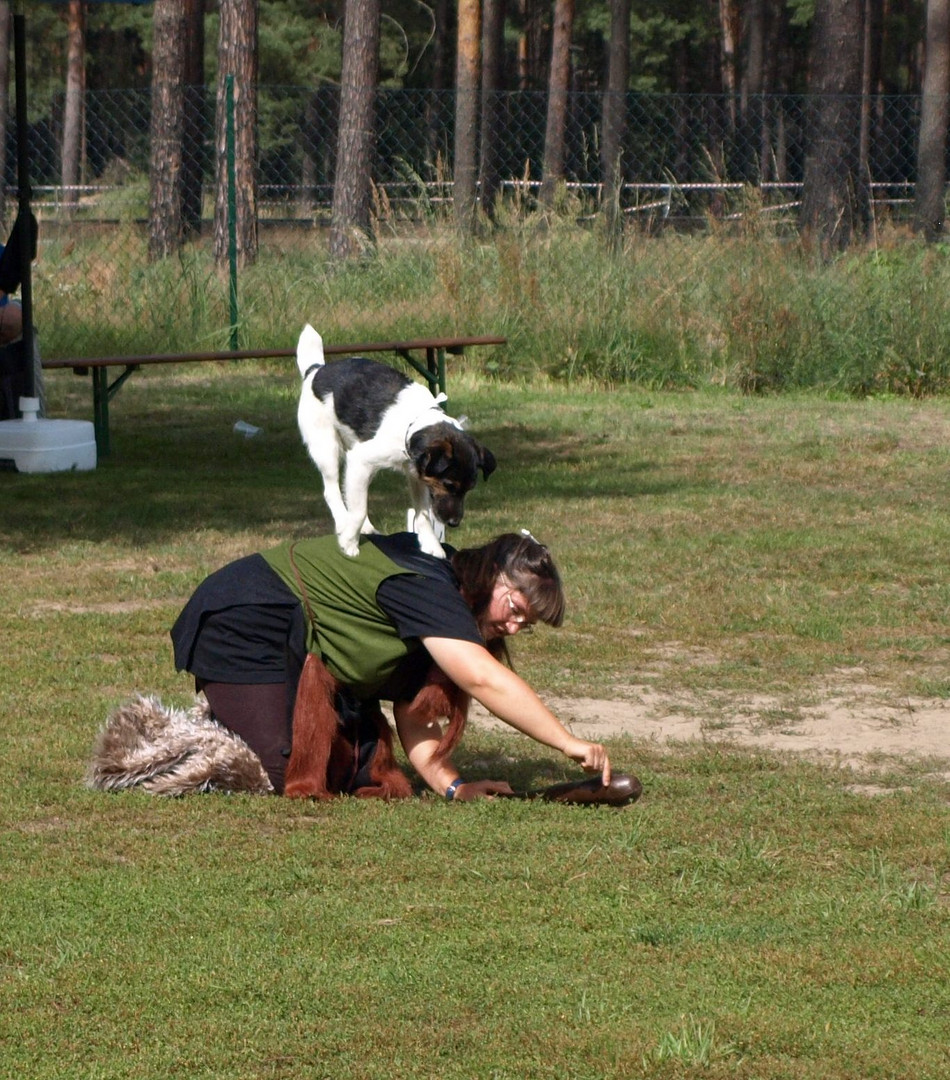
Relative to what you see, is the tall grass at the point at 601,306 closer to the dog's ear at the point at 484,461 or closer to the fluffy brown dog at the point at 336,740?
the dog's ear at the point at 484,461

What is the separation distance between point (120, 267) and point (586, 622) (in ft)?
33.0

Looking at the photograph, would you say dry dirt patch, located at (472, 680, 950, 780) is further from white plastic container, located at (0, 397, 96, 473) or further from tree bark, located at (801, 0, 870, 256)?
tree bark, located at (801, 0, 870, 256)

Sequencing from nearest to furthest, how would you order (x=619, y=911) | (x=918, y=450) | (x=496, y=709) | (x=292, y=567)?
(x=619, y=911) → (x=496, y=709) → (x=292, y=567) → (x=918, y=450)

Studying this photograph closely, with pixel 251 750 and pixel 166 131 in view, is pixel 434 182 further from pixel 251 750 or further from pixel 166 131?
pixel 251 750

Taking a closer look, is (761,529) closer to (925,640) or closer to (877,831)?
(925,640)

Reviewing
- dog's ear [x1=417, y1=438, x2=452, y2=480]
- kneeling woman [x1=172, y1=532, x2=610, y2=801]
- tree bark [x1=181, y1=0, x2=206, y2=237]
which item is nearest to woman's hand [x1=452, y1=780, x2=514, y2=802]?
kneeling woman [x1=172, y1=532, x2=610, y2=801]

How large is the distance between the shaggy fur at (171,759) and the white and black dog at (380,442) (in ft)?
2.12

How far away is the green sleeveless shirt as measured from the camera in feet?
14.4

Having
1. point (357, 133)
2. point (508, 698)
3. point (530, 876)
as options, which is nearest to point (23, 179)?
point (508, 698)

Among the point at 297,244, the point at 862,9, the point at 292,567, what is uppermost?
the point at 862,9

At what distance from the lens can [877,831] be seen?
430 centimetres

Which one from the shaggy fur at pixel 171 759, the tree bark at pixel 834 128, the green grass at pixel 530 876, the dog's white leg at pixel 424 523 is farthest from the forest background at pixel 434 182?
the shaggy fur at pixel 171 759

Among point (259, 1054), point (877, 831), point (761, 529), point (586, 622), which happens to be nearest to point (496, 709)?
point (877, 831)

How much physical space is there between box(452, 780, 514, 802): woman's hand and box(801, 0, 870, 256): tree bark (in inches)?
484
